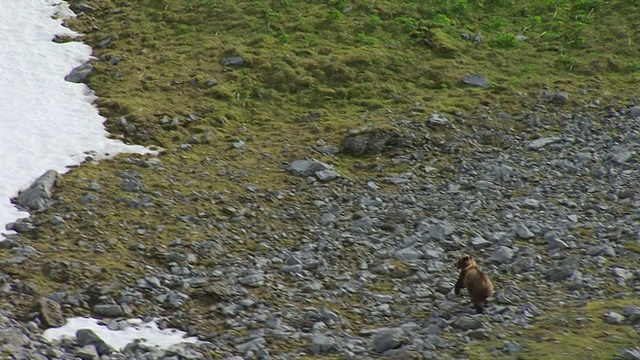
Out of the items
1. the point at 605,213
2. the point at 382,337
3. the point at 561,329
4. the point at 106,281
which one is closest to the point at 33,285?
the point at 106,281

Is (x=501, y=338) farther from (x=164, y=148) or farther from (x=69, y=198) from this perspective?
(x=164, y=148)

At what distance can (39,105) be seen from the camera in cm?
2047

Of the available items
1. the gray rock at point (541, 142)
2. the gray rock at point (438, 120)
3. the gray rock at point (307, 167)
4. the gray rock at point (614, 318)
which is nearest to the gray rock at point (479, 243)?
the gray rock at point (614, 318)

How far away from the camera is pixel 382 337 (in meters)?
11.9

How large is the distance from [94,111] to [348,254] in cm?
845

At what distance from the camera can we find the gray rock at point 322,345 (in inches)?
469

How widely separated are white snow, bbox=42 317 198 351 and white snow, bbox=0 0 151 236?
3540mm

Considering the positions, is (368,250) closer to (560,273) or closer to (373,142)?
(560,273)

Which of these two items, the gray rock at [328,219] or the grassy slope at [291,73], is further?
the grassy slope at [291,73]

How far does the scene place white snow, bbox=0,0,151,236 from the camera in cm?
1727

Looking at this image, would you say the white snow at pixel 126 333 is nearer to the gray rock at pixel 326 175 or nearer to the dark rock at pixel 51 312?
the dark rock at pixel 51 312

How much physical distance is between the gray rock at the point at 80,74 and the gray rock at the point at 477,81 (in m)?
10.1

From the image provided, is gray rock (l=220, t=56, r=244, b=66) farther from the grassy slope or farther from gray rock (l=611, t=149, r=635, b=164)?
gray rock (l=611, t=149, r=635, b=164)

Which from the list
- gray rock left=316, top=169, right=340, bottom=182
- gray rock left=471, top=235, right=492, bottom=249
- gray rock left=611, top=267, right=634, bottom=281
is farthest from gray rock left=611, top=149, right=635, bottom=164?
gray rock left=316, top=169, right=340, bottom=182
